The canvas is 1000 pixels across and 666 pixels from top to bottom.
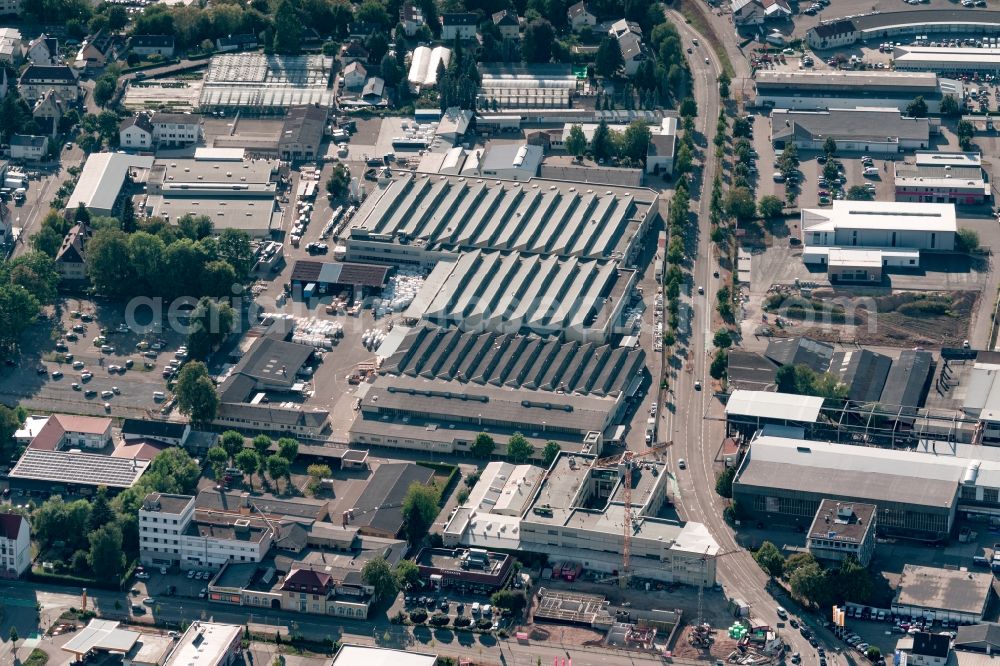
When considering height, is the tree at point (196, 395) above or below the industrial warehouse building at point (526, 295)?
below

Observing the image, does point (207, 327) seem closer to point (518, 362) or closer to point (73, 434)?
point (73, 434)

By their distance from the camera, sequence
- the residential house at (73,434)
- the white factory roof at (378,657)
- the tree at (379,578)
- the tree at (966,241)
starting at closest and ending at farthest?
the white factory roof at (378,657)
the tree at (379,578)
the residential house at (73,434)
the tree at (966,241)

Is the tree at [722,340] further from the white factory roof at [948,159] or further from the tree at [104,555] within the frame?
the tree at [104,555]

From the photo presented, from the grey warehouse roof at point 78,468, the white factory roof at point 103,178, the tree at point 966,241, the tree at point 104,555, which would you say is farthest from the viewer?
the white factory roof at point 103,178

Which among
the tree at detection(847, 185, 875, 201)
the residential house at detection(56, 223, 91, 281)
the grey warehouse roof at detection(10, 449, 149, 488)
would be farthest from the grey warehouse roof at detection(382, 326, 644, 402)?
the tree at detection(847, 185, 875, 201)

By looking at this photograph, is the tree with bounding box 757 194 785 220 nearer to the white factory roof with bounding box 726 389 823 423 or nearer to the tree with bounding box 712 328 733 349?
the tree with bounding box 712 328 733 349

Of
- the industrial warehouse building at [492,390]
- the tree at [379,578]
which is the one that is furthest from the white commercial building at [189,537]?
the industrial warehouse building at [492,390]
